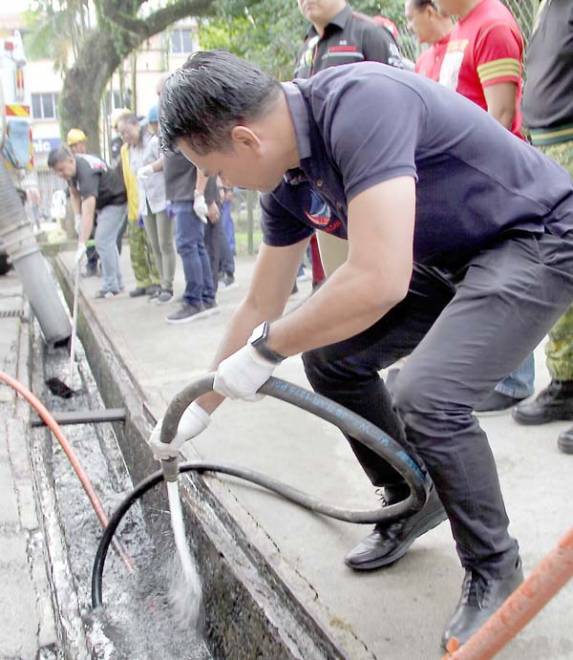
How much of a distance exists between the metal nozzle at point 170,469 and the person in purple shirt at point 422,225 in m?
0.64

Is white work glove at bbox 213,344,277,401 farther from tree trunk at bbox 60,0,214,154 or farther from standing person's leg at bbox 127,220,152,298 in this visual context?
tree trunk at bbox 60,0,214,154

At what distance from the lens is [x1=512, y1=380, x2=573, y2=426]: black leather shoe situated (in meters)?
3.43

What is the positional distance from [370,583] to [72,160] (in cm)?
610

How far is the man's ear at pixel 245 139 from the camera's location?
1881mm

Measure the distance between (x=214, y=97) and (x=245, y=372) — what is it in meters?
0.71

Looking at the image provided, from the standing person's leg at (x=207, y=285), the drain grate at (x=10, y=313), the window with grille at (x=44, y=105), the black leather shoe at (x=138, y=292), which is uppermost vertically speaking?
the standing person's leg at (x=207, y=285)

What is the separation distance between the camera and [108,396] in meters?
5.55

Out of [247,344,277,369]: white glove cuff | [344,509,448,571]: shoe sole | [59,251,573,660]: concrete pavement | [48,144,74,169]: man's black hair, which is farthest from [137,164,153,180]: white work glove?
[247,344,277,369]: white glove cuff

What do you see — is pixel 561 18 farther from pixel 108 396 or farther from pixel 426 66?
pixel 108 396

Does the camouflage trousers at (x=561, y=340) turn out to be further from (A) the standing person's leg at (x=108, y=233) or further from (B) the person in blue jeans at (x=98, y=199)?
(A) the standing person's leg at (x=108, y=233)

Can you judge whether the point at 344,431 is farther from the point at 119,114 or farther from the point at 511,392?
the point at 119,114

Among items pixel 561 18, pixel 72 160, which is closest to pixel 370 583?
pixel 561 18

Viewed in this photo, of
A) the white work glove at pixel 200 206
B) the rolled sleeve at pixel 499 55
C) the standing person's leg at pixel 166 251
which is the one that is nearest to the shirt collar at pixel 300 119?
the rolled sleeve at pixel 499 55

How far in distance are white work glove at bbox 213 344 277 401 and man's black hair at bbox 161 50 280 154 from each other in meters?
0.55
